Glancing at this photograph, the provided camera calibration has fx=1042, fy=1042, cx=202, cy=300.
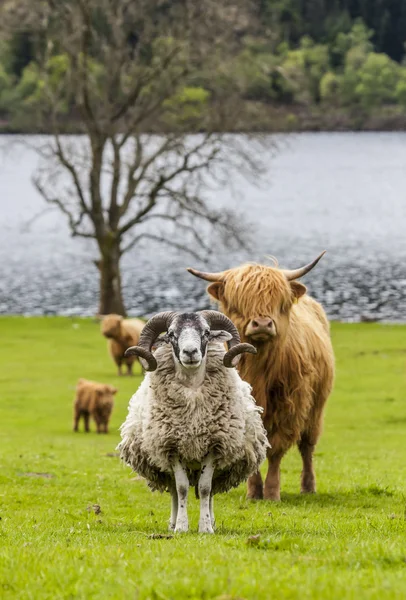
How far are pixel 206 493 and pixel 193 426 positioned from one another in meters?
0.57

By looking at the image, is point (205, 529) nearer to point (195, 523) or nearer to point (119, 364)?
point (195, 523)

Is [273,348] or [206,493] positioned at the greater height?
[273,348]

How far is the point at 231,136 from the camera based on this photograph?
1527 inches

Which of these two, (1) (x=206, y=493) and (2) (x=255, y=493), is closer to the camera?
(1) (x=206, y=493)

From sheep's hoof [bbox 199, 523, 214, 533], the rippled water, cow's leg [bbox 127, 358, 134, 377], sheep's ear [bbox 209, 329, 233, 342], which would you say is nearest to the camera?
sheep's hoof [bbox 199, 523, 214, 533]

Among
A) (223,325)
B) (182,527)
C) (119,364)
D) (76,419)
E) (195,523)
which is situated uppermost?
(223,325)

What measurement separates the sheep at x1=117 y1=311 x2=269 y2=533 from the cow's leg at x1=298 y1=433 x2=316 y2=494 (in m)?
3.24

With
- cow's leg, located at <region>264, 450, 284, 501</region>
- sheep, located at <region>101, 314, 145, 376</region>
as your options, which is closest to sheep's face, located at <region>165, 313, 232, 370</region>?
cow's leg, located at <region>264, 450, 284, 501</region>

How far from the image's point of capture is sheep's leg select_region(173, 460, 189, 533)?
8.65 meters

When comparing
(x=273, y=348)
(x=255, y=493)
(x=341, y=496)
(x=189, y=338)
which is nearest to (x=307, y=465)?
(x=341, y=496)

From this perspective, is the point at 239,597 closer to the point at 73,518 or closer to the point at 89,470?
the point at 73,518

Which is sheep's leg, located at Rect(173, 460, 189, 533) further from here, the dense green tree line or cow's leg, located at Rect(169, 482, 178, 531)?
the dense green tree line

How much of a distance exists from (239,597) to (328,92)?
137 m

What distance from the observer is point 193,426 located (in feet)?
28.1
